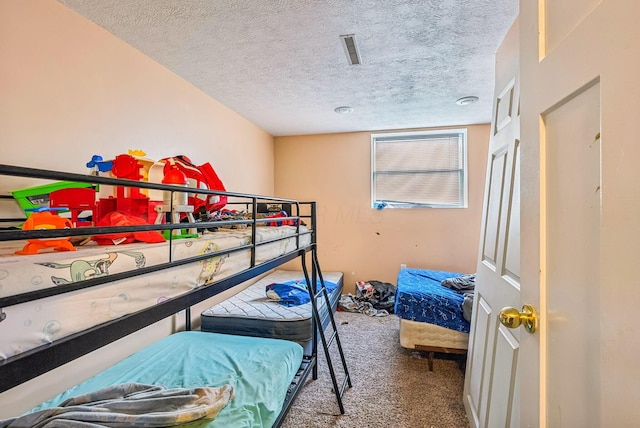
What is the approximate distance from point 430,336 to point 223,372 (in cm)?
162

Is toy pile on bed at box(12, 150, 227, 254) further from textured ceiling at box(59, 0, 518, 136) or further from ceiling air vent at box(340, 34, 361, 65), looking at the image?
ceiling air vent at box(340, 34, 361, 65)

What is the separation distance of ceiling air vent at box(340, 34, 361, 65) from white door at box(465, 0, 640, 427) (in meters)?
1.22

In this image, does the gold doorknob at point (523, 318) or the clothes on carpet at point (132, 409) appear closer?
the gold doorknob at point (523, 318)

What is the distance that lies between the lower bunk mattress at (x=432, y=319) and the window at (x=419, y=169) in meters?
1.71

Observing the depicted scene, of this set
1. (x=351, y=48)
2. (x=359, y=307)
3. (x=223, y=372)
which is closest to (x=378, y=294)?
(x=359, y=307)

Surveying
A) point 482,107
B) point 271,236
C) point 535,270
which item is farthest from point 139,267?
point 482,107

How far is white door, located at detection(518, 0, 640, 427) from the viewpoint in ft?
1.47

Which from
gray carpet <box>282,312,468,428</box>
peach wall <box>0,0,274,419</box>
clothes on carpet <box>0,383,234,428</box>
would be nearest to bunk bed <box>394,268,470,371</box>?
gray carpet <box>282,312,468,428</box>

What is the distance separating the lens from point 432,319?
7.79 feet

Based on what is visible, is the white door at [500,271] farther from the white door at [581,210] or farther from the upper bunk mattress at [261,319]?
the upper bunk mattress at [261,319]

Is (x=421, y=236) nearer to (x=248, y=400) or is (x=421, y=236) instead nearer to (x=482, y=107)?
(x=482, y=107)

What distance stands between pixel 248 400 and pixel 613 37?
1729 millimetres

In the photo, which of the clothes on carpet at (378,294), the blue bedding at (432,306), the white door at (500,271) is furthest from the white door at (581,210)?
the clothes on carpet at (378,294)

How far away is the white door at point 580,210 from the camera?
1.47 feet
